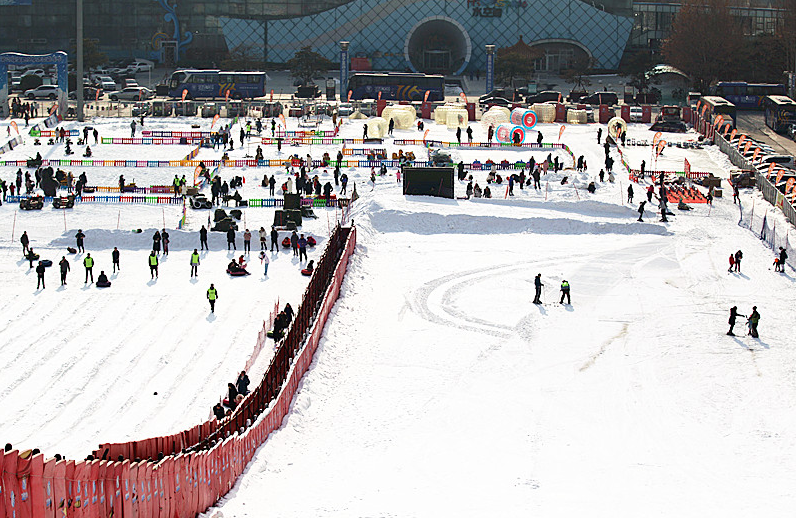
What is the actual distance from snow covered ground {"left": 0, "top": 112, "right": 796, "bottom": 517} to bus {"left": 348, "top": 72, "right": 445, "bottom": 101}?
4344cm

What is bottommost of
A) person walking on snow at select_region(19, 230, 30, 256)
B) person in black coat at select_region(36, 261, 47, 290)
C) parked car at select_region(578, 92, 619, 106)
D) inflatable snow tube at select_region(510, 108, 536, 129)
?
person in black coat at select_region(36, 261, 47, 290)

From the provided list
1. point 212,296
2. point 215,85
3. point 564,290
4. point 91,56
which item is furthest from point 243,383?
point 91,56

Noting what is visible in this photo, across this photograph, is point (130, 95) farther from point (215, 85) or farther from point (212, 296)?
point (212, 296)

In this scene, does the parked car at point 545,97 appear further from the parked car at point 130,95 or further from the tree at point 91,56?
the tree at point 91,56

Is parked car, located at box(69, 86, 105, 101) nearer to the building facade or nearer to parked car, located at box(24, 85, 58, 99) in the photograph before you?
parked car, located at box(24, 85, 58, 99)

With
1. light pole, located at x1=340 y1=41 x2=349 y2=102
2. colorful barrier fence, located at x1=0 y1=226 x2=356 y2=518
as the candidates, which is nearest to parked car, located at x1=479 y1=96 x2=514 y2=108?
light pole, located at x1=340 y1=41 x2=349 y2=102

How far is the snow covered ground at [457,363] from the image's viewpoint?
1934 centimetres

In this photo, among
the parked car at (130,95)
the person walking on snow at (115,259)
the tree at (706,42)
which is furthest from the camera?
the tree at (706,42)

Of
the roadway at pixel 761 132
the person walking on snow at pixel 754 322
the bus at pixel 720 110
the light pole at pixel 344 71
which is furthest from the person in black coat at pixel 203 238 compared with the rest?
the light pole at pixel 344 71

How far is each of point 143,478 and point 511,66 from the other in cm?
8400

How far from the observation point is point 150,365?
2561 centimetres

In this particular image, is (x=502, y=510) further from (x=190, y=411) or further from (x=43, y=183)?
(x=43, y=183)

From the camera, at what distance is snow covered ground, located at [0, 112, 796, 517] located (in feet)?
63.5

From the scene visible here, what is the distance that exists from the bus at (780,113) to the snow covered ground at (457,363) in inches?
1173
